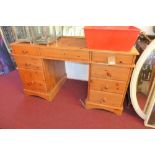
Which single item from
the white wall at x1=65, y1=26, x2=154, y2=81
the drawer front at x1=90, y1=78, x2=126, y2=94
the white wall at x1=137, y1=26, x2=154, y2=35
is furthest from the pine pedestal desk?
the white wall at x1=137, y1=26, x2=154, y2=35

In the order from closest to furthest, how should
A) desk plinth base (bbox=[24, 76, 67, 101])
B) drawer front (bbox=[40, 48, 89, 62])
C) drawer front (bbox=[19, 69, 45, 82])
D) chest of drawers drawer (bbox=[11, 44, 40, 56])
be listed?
drawer front (bbox=[40, 48, 89, 62])
chest of drawers drawer (bbox=[11, 44, 40, 56])
drawer front (bbox=[19, 69, 45, 82])
desk plinth base (bbox=[24, 76, 67, 101])

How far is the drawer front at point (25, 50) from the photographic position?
159 centimetres

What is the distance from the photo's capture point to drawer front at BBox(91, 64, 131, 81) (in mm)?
1421

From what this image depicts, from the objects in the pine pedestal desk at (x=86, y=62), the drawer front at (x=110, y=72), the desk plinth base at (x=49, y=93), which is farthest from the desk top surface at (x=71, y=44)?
the desk plinth base at (x=49, y=93)

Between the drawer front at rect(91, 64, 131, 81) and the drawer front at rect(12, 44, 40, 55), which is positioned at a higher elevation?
the drawer front at rect(12, 44, 40, 55)

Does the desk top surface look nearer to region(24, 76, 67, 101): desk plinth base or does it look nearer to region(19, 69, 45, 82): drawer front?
region(19, 69, 45, 82): drawer front

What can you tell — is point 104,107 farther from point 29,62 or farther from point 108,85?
point 29,62

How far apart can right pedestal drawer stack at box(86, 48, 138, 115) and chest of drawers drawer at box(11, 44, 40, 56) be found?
2.09 ft

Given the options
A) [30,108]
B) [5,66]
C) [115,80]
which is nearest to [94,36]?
[115,80]

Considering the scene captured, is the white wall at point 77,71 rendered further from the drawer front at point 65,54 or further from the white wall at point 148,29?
the white wall at point 148,29

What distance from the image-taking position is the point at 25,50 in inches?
64.1

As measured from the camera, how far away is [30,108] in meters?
1.84

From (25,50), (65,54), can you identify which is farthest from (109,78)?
(25,50)
